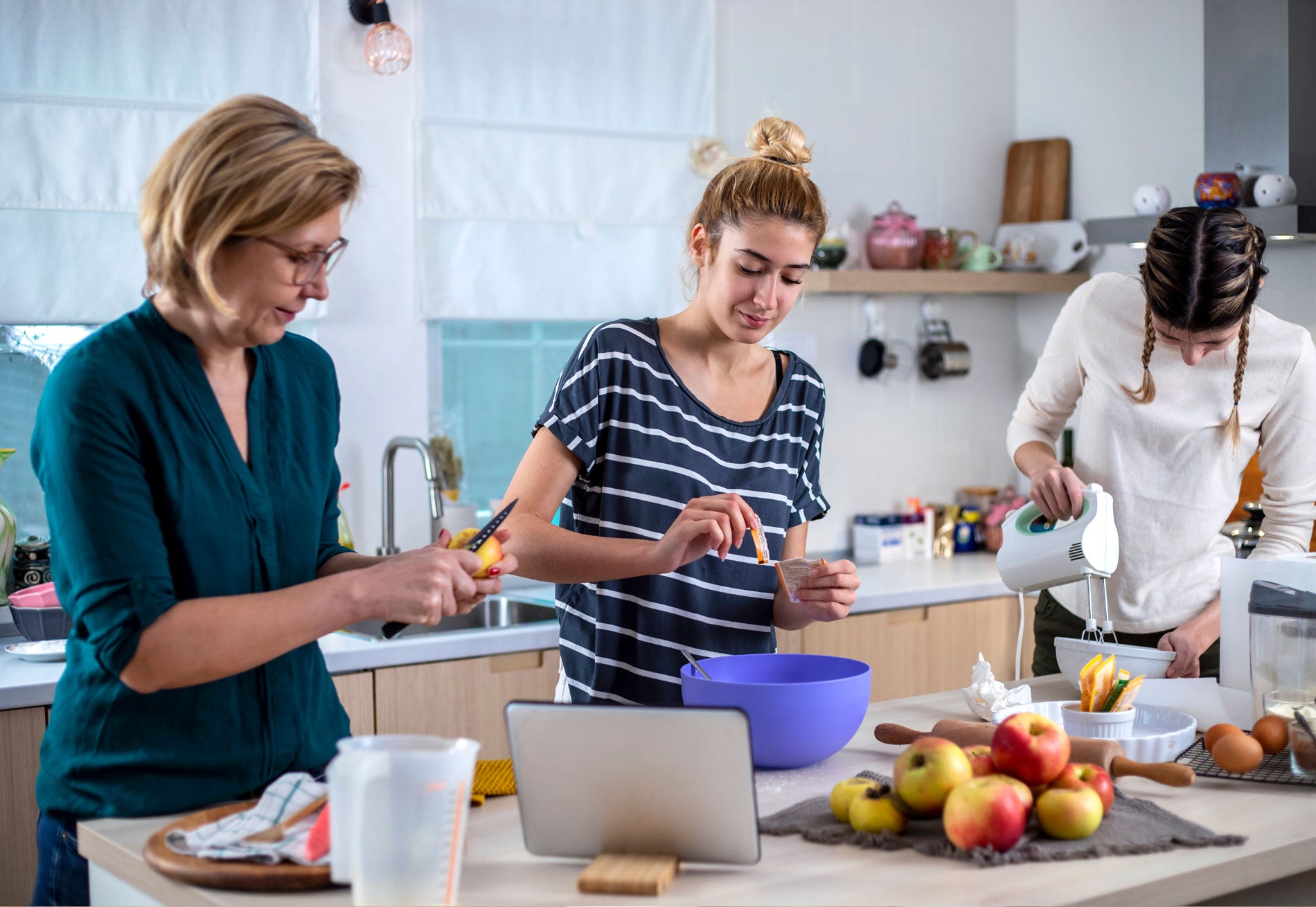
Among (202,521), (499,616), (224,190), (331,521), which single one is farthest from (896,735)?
(499,616)

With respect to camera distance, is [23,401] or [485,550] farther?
[23,401]

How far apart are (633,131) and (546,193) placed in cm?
32

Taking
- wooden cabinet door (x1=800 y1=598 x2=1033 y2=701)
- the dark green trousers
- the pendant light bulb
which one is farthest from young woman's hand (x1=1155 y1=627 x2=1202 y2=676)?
the pendant light bulb

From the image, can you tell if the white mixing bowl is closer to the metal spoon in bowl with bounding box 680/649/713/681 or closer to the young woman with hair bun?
the young woman with hair bun

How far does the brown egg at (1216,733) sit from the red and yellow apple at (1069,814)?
37cm

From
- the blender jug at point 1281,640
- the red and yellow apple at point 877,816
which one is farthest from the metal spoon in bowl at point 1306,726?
the red and yellow apple at point 877,816

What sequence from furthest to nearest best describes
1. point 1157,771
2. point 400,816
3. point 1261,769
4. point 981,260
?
point 981,260 < point 1261,769 < point 1157,771 < point 400,816

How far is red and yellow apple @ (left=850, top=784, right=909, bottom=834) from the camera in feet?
4.49

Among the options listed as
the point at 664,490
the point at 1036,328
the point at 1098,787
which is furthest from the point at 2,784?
the point at 1036,328

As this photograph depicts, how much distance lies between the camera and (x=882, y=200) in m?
4.04

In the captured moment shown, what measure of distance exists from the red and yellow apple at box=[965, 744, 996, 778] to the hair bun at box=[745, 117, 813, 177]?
869 millimetres

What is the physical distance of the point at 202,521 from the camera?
133 centimetres

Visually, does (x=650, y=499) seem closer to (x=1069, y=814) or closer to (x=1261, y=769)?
(x=1069, y=814)

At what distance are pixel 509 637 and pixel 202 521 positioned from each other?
1.46 meters
